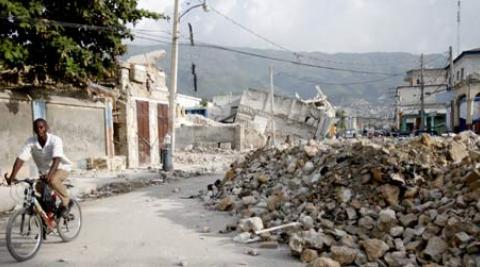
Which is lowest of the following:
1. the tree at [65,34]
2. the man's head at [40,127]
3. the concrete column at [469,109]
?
the man's head at [40,127]

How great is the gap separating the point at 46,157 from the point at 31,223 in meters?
0.85

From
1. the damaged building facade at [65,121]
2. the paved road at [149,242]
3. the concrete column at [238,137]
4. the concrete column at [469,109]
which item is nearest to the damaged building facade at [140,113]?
the damaged building facade at [65,121]

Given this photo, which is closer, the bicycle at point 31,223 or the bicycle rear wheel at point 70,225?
the bicycle at point 31,223

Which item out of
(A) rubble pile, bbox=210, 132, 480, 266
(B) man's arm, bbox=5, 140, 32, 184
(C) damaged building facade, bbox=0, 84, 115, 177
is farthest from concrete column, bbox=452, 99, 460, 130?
(B) man's arm, bbox=5, 140, 32, 184

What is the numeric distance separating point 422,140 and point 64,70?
7.36 meters

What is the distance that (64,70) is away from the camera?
9.40 metres

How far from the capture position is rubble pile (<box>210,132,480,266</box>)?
5.30 metres

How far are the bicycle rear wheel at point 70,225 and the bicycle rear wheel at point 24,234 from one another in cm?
51

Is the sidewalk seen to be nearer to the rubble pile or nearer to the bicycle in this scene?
the bicycle

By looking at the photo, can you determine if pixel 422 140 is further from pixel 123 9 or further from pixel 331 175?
pixel 123 9

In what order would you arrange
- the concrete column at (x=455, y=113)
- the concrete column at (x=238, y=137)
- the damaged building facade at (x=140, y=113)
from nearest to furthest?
the damaged building facade at (x=140, y=113)
the concrete column at (x=238, y=137)
the concrete column at (x=455, y=113)

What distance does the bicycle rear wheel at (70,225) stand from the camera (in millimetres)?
6172

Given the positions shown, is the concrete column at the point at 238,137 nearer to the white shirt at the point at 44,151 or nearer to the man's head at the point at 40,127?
the white shirt at the point at 44,151

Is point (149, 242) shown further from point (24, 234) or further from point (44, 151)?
point (44, 151)
